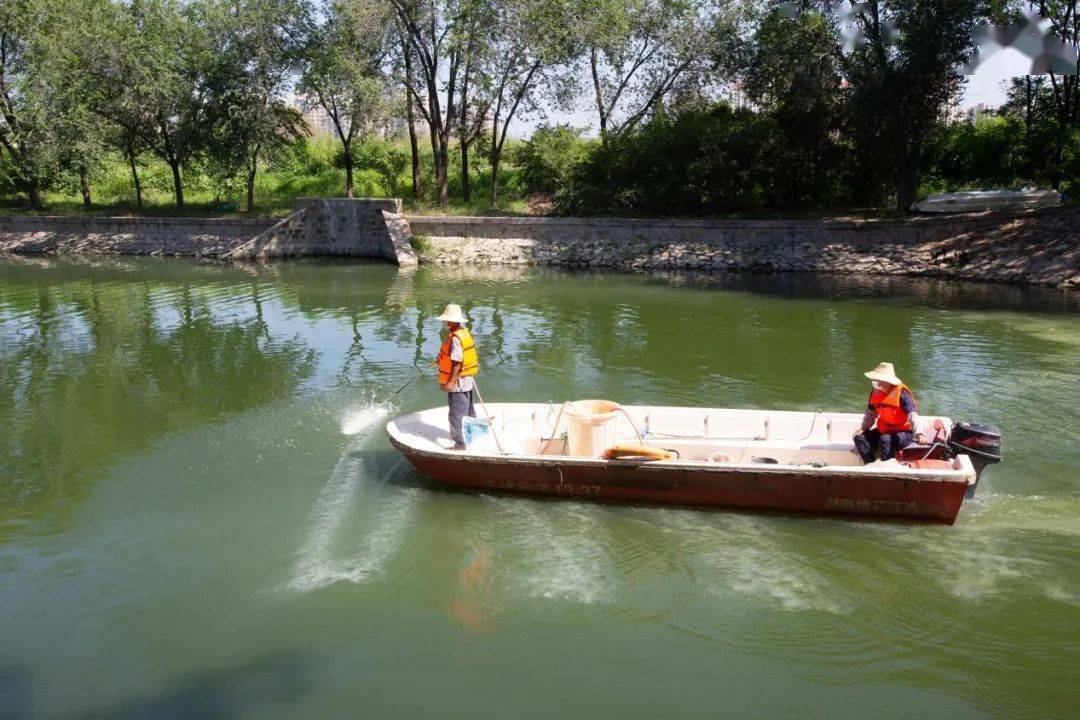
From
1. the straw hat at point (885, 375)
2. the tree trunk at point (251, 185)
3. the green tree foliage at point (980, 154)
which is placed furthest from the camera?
the tree trunk at point (251, 185)

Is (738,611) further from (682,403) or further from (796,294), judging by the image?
(796,294)

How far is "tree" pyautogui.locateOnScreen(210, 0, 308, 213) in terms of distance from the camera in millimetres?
31797

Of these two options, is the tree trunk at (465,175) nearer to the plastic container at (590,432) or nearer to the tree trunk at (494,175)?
the tree trunk at (494,175)

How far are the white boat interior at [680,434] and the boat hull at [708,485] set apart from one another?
0.53 feet

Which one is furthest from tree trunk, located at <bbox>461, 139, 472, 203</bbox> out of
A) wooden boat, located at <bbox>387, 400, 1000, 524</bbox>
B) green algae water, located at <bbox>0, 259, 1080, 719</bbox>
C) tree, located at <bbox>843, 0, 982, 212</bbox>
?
wooden boat, located at <bbox>387, 400, 1000, 524</bbox>

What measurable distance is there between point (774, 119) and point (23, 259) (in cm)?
2767

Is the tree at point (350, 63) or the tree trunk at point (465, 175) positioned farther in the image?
the tree trunk at point (465, 175)

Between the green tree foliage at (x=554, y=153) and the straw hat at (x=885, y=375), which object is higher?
the green tree foliage at (x=554, y=153)

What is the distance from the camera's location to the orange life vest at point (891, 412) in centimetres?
866

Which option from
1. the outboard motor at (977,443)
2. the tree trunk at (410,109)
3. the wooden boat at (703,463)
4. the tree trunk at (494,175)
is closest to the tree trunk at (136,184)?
the tree trunk at (410,109)

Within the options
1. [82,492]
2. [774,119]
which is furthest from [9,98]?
[82,492]

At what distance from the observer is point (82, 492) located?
965 cm

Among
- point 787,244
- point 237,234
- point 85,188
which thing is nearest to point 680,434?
point 787,244

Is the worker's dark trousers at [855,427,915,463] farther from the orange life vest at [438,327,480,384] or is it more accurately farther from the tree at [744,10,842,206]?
the tree at [744,10,842,206]
